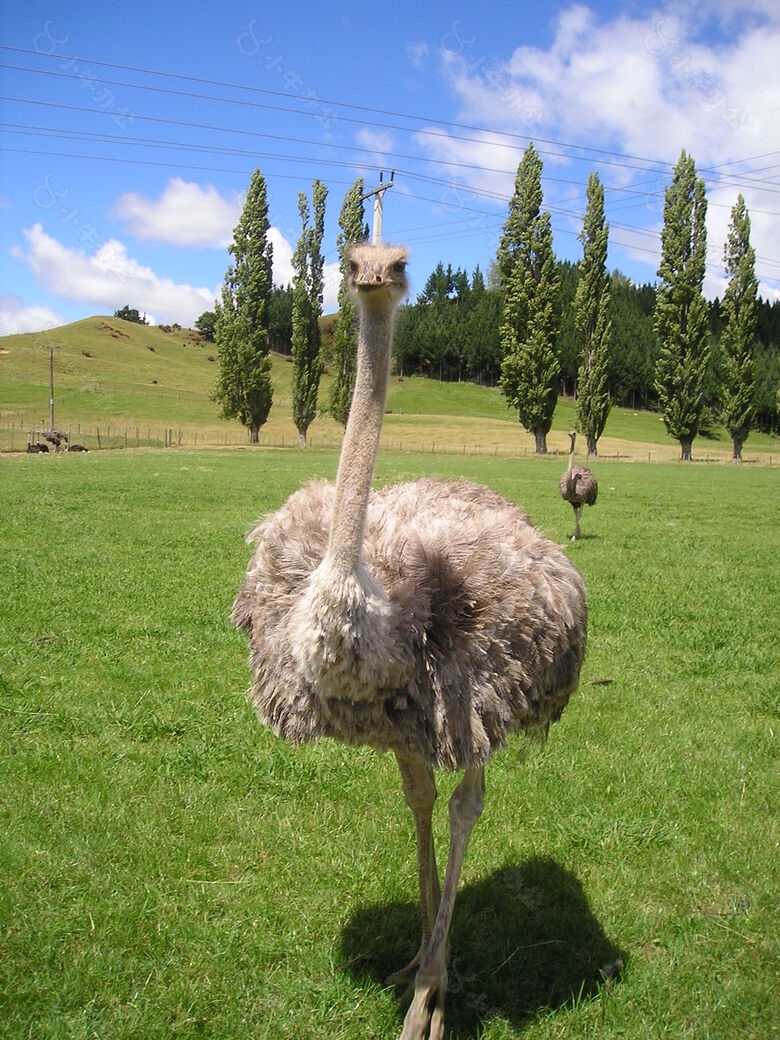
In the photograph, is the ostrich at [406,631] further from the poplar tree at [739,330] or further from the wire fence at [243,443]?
the poplar tree at [739,330]

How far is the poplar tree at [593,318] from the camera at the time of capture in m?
48.7

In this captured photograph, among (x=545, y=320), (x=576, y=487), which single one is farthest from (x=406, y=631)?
(x=545, y=320)

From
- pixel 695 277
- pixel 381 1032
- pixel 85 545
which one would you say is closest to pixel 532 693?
pixel 381 1032

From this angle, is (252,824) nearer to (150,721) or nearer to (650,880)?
(150,721)

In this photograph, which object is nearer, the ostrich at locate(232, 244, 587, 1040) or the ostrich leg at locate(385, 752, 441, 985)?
the ostrich at locate(232, 244, 587, 1040)

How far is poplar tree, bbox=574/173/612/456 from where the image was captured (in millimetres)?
48719

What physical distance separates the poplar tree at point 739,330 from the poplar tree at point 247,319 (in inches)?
1049

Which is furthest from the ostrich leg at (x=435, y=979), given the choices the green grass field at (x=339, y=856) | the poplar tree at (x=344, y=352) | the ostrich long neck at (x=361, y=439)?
the poplar tree at (x=344, y=352)

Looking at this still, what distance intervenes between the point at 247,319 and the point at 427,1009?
48.9 metres

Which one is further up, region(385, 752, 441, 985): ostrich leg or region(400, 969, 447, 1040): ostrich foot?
region(385, 752, 441, 985): ostrich leg

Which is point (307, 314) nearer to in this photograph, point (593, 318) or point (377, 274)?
point (593, 318)

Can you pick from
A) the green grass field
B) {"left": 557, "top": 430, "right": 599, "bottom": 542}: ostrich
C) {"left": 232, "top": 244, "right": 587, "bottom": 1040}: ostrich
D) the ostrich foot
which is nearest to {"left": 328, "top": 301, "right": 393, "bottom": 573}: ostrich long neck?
{"left": 232, "top": 244, "right": 587, "bottom": 1040}: ostrich

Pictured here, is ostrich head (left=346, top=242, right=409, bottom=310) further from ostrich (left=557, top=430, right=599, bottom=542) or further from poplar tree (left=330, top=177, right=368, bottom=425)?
poplar tree (left=330, top=177, right=368, bottom=425)

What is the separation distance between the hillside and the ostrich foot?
41.2 m
